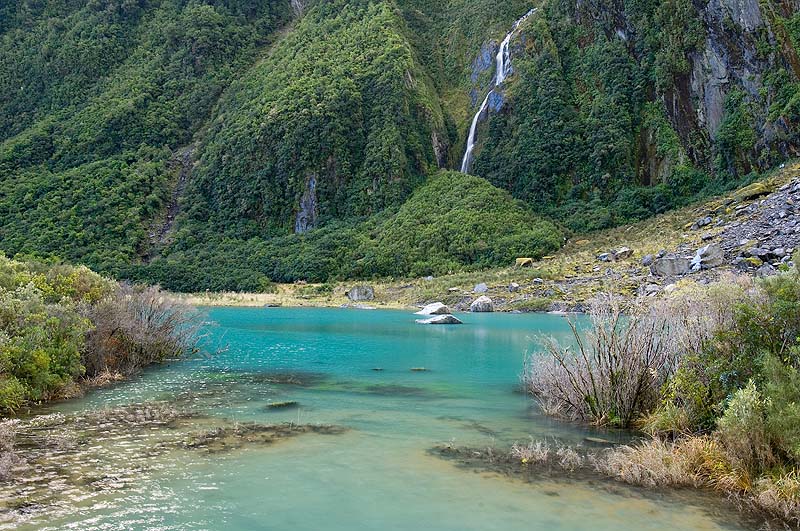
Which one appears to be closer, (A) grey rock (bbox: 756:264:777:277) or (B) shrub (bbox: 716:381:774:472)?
(B) shrub (bbox: 716:381:774:472)

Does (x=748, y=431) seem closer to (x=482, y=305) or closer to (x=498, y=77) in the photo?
(x=482, y=305)

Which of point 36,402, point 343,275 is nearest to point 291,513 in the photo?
point 36,402

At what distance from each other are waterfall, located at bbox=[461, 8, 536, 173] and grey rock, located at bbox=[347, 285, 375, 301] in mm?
48571

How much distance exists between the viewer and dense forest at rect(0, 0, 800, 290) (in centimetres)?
10006

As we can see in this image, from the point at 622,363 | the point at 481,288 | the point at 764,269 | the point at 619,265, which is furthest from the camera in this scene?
the point at 481,288

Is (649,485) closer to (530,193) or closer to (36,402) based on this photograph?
(36,402)

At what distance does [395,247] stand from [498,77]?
52.4m

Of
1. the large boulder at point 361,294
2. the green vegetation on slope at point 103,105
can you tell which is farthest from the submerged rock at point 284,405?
the green vegetation on slope at point 103,105

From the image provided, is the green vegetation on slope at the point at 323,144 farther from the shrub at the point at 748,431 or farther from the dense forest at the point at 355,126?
the shrub at the point at 748,431

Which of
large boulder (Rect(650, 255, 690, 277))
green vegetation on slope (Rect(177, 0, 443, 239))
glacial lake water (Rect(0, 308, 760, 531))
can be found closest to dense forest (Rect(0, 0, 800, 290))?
green vegetation on slope (Rect(177, 0, 443, 239))

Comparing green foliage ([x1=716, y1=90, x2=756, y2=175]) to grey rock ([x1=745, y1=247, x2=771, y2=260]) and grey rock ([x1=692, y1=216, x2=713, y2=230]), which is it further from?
grey rock ([x1=745, y1=247, x2=771, y2=260])

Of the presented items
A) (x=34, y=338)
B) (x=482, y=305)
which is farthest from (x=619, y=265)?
(x=34, y=338)

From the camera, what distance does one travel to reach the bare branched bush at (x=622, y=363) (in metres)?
15.6

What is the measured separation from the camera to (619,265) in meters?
67.0
